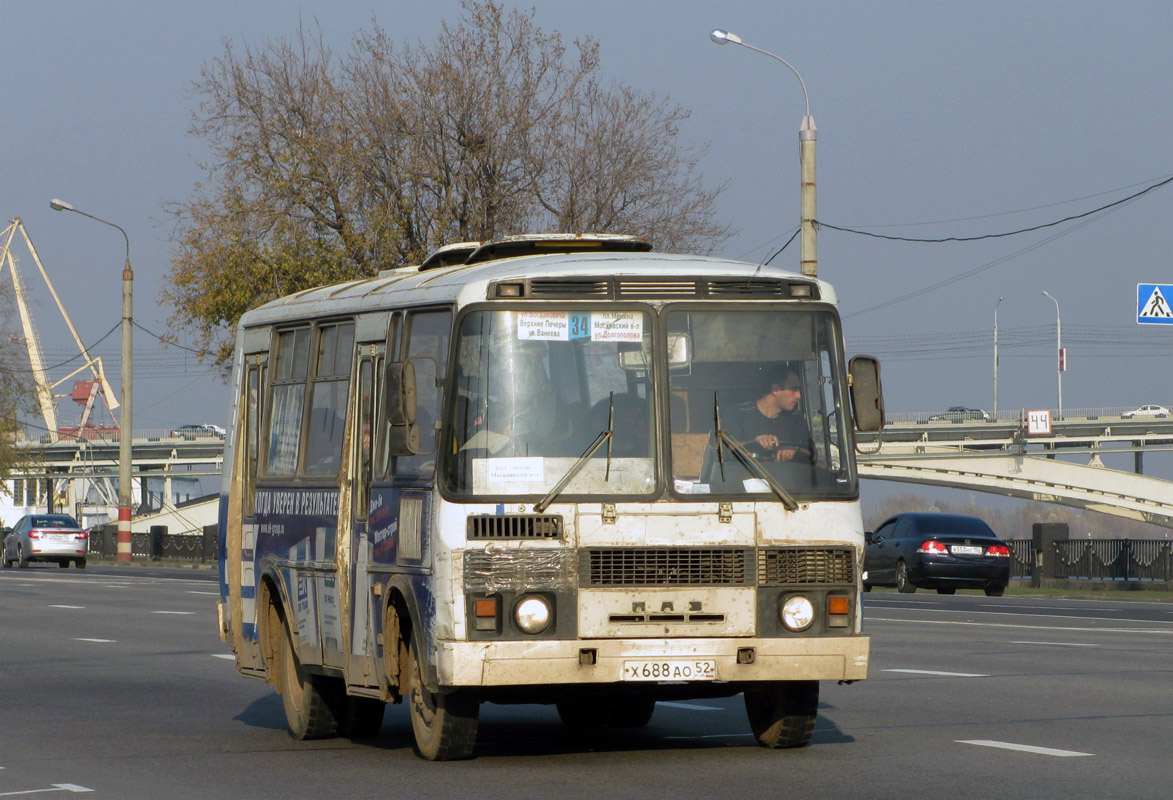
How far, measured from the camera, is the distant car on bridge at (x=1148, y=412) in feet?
380

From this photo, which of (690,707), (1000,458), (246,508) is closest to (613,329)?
(246,508)

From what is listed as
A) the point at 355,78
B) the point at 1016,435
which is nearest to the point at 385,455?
the point at 355,78

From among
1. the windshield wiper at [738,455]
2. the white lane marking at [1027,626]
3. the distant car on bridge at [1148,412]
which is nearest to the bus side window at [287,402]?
the windshield wiper at [738,455]

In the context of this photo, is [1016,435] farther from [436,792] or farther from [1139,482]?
[436,792]

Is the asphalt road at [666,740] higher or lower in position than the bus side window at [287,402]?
lower

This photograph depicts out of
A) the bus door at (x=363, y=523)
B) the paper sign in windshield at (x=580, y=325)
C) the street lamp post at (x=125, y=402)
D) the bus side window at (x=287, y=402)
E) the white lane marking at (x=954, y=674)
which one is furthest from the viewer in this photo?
the street lamp post at (x=125, y=402)

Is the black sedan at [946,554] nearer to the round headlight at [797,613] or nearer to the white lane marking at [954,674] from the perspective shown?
the white lane marking at [954,674]

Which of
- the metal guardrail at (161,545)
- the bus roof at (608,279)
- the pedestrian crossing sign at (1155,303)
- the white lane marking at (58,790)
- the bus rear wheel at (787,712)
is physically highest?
the pedestrian crossing sign at (1155,303)

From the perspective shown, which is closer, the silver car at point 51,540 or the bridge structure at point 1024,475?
the silver car at point 51,540

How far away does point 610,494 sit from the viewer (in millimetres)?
8984

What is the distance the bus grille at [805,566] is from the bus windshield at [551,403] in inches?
27.2

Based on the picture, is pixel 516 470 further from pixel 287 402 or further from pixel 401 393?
pixel 287 402

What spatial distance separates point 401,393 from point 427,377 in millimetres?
439

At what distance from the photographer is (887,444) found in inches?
3905
